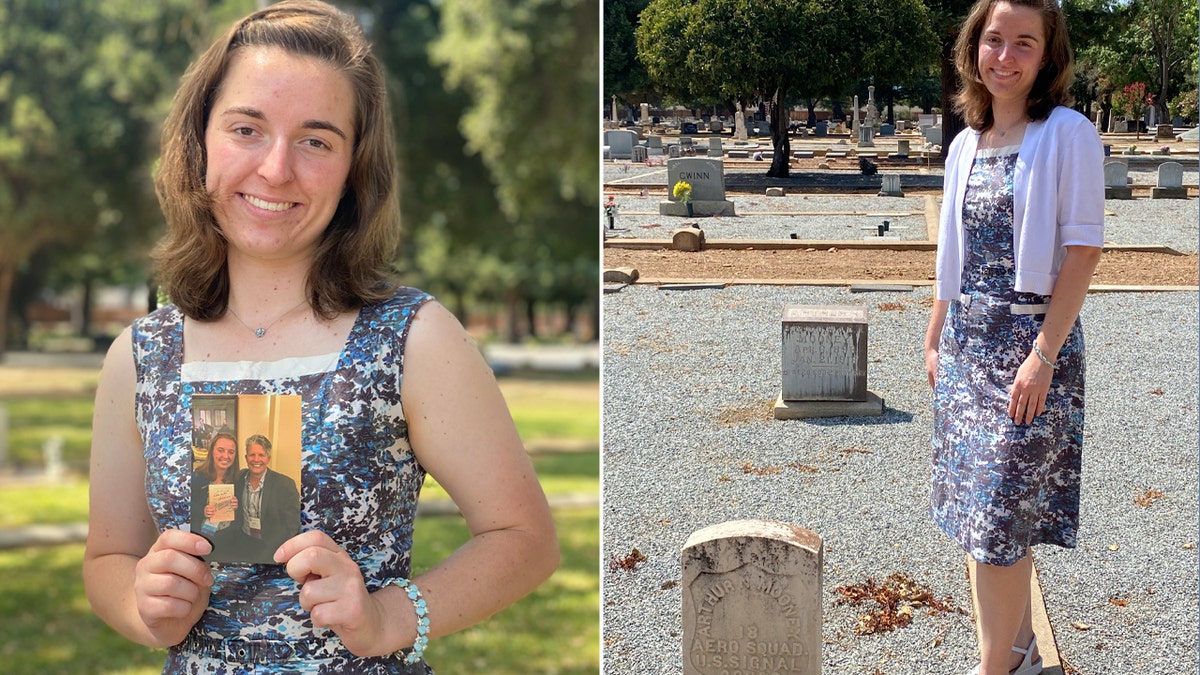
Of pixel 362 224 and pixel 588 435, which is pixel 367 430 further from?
pixel 588 435

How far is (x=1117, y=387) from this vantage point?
4.80m

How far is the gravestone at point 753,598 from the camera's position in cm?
274

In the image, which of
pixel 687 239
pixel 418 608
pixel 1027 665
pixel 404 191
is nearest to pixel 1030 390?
pixel 1027 665

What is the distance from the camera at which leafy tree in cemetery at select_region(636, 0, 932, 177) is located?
3.52 metres

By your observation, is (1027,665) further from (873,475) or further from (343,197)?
(343,197)

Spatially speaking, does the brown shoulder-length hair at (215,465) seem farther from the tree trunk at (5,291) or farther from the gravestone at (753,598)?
the tree trunk at (5,291)

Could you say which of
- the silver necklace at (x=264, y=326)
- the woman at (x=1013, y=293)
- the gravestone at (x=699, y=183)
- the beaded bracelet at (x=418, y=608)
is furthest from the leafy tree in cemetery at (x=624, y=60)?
the beaded bracelet at (x=418, y=608)

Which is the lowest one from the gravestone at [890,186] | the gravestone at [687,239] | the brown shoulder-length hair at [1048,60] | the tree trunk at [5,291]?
the tree trunk at [5,291]

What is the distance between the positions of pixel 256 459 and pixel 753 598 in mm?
1721

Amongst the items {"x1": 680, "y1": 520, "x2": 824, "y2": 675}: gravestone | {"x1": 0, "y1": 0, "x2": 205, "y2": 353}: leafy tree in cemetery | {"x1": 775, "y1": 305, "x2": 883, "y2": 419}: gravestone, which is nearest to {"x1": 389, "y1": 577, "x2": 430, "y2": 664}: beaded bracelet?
{"x1": 680, "y1": 520, "x2": 824, "y2": 675}: gravestone

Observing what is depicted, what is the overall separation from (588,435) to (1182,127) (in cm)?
799

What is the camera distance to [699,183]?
376 cm

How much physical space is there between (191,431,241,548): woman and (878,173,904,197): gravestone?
2.82m

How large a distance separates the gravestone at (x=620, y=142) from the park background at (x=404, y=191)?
205 inches
